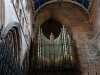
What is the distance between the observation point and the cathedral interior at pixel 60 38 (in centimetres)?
1767

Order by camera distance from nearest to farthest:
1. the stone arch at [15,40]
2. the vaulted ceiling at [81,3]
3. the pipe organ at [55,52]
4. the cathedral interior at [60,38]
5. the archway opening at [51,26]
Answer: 1. the stone arch at [15,40]
2. the cathedral interior at [60,38]
3. the pipe organ at [55,52]
4. the vaulted ceiling at [81,3]
5. the archway opening at [51,26]

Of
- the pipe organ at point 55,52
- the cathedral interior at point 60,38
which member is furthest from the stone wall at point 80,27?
the pipe organ at point 55,52

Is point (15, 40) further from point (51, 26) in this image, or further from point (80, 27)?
point (51, 26)

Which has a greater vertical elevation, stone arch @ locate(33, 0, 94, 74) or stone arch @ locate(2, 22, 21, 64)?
stone arch @ locate(33, 0, 94, 74)

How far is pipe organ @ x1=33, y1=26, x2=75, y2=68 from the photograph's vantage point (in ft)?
59.4

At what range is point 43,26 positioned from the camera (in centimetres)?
2342

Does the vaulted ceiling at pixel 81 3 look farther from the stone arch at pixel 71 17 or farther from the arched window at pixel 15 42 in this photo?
the arched window at pixel 15 42

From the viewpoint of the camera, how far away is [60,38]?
65.3ft

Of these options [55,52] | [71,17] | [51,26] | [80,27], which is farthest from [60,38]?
[51,26]

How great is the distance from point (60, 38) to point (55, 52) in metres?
1.36

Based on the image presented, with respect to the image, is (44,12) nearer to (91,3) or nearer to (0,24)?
(91,3)

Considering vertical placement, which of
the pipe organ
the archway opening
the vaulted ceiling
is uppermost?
the vaulted ceiling

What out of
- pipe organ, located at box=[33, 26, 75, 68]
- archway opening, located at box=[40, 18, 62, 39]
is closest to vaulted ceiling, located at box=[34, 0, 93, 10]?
archway opening, located at box=[40, 18, 62, 39]

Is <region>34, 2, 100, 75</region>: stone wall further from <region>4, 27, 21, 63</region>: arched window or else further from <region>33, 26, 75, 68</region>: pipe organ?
<region>4, 27, 21, 63</region>: arched window
